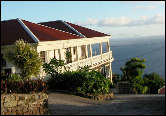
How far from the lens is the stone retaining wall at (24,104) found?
10.8 m

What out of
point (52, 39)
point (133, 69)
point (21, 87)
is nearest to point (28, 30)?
point (52, 39)

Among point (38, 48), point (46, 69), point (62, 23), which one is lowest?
point (46, 69)

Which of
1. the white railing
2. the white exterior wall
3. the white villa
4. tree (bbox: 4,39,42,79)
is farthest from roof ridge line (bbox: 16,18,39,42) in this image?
the white railing

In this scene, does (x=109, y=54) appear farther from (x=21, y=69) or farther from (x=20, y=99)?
(x=20, y=99)

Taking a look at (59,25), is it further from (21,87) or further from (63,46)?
(21,87)

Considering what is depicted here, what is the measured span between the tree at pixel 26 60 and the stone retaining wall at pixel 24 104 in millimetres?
6888

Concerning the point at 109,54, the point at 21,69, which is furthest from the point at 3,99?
the point at 109,54

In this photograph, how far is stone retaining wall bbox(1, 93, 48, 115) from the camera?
→ 10.8m

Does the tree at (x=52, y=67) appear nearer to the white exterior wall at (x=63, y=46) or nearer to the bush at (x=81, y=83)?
the bush at (x=81, y=83)

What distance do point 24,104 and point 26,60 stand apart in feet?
26.2

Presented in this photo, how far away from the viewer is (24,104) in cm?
1145

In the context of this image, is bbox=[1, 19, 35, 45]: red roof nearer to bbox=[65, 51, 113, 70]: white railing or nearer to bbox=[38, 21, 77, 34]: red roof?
bbox=[65, 51, 113, 70]: white railing

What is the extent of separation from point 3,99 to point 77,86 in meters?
7.19

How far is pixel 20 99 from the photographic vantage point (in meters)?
11.4
